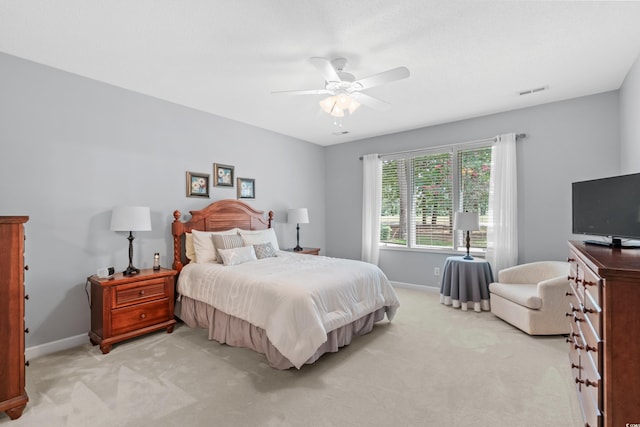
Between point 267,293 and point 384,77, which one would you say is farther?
point 267,293

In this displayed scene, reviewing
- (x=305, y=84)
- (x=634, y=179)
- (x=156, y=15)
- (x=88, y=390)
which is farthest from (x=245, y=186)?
(x=634, y=179)

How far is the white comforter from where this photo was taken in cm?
243

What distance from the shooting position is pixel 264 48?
8.46 ft

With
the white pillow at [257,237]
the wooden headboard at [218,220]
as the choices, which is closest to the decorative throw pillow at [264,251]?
the white pillow at [257,237]

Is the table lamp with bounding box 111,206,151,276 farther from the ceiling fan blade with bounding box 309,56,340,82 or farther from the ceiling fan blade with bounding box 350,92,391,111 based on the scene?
the ceiling fan blade with bounding box 350,92,391,111

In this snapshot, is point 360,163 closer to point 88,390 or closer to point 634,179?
point 634,179

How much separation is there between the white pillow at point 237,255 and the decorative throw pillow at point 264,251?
13cm

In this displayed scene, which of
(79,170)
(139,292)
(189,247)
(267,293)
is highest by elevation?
(79,170)

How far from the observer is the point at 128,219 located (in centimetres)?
308

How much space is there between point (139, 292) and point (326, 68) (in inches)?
112

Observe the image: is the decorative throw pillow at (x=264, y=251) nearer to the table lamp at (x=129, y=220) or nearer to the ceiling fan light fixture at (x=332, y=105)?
the table lamp at (x=129, y=220)

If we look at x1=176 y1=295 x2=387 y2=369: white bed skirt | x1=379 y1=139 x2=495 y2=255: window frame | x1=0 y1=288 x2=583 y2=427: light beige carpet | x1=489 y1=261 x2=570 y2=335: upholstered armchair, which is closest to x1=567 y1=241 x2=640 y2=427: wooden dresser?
x1=0 y1=288 x2=583 y2=427: light beige carpet

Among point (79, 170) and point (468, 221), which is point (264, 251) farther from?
point (468, 221)

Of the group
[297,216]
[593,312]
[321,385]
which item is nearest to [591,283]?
[593,312]
